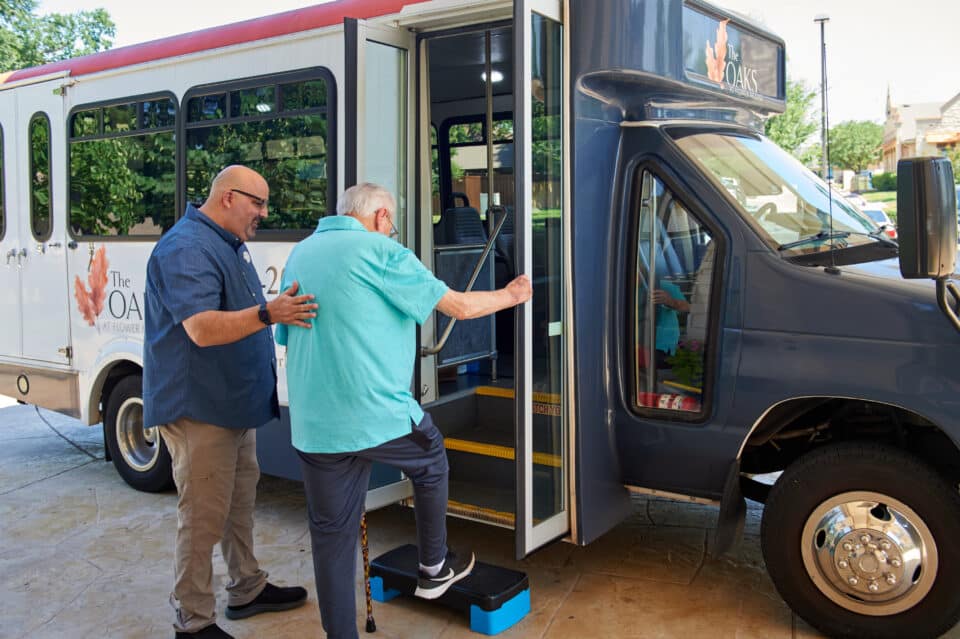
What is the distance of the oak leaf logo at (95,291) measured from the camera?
6.20 m

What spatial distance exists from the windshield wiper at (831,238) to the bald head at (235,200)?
2.19 meters

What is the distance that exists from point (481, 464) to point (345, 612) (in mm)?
1567

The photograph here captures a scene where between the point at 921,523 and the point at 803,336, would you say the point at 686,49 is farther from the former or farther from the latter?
the point at 921,523

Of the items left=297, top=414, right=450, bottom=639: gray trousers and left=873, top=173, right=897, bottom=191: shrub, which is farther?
left=873, top=173, right=897, bottom=191: shrub

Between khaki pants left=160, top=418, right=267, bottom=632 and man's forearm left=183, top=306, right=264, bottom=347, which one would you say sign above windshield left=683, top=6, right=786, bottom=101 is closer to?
man's forearm left=183, top=306, right=264, bottom=347

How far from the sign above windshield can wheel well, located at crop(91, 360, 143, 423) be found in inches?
154

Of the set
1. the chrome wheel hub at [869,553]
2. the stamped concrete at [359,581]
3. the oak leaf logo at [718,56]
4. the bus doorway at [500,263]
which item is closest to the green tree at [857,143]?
the bus doorway at [500,263]

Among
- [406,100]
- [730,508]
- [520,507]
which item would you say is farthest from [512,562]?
[406,100]

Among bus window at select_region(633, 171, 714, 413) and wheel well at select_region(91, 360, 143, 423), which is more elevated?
bus window at select_region(633, 171, 714, 413)

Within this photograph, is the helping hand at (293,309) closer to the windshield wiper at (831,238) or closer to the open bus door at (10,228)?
the windshield wiper at (831,238)

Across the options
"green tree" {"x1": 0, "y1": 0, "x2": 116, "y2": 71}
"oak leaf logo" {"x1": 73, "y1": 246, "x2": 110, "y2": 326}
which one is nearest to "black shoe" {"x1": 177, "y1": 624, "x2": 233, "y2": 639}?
"oak leaf logo" {"x1": 73, "y1": 246, "x2": 110, "y2": 326}

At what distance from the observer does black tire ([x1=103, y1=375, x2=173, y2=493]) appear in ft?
20.0

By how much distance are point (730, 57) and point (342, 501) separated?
2940 millimetres

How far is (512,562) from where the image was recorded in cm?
486
